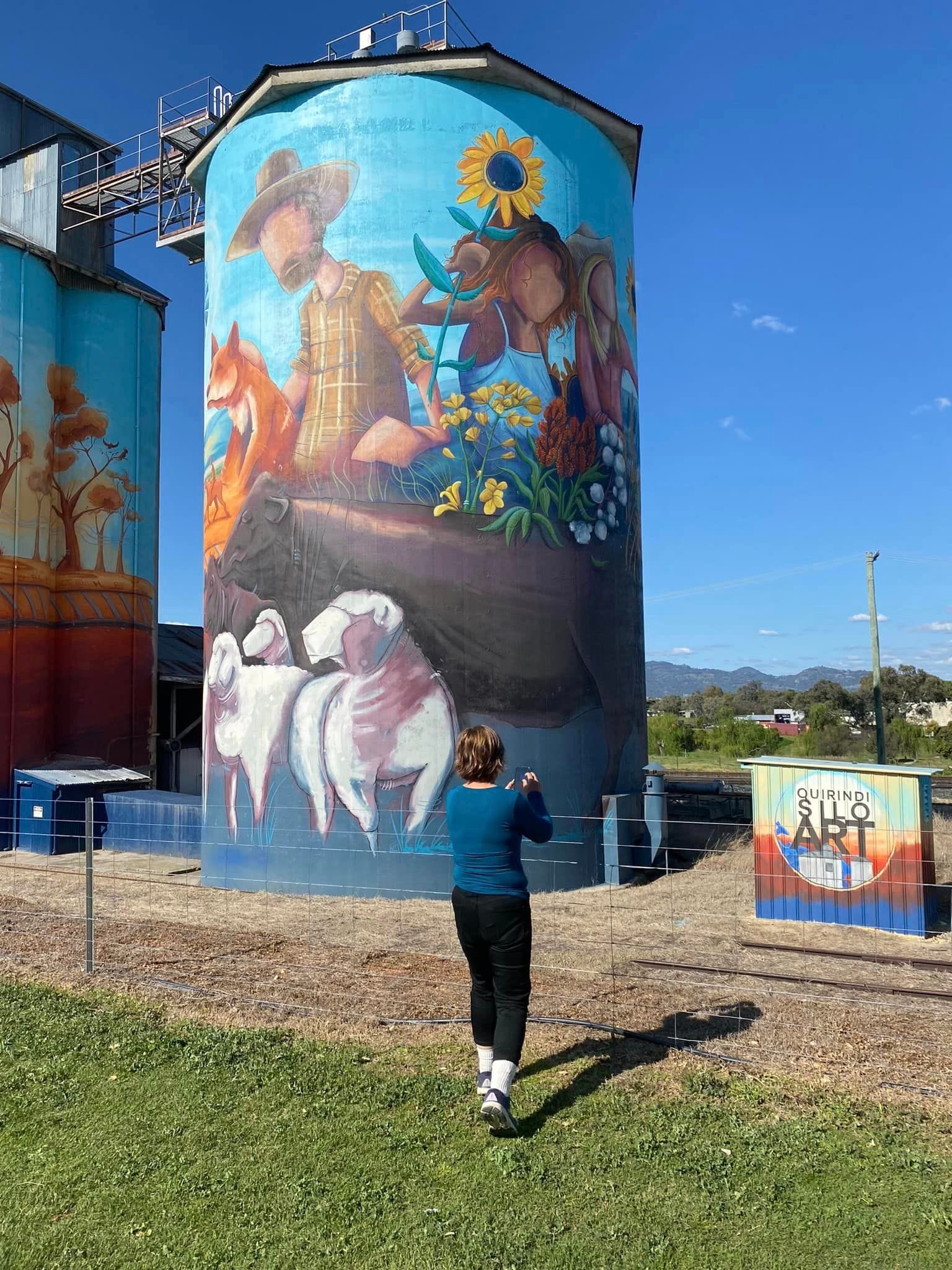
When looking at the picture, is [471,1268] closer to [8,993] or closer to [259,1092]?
[259,1092]

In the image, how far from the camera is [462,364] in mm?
14711

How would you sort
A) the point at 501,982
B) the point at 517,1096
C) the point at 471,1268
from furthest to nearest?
the point at 517,1096
the point at 501,982
the point at 471,1268

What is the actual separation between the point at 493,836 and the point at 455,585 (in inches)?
380

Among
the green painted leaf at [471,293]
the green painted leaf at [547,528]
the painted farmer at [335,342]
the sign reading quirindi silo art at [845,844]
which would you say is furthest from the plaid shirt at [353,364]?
the sign reading quirindi silo art at [845,844]

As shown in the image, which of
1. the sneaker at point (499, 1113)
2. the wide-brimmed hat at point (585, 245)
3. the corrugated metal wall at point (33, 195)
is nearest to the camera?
the sneaker at point (499, 1113)

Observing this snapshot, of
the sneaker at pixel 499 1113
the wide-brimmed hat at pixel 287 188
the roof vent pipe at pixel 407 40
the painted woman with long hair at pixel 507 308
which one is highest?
the roof vent pipe at pixel 407 40

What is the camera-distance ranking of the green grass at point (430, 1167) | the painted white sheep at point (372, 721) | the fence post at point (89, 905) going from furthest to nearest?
the painted white sheep at point (372, 721) → the fence post at point (89, 905) → the green grass at point (430, 1167)

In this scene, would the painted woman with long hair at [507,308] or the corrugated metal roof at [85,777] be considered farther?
the corrugated metal roof at [85,777]

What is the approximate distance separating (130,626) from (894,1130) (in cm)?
2427

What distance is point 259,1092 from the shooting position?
5.63 metres

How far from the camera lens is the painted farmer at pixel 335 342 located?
14688mm

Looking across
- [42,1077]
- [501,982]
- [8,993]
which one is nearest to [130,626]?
[8,993]

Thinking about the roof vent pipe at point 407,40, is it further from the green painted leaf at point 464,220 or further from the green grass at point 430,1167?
the green grass at point 430,1167

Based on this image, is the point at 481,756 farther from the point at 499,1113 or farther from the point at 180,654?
the point at 180,654
